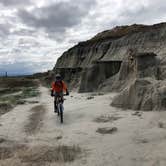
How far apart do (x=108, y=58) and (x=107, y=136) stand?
37701 millimetres

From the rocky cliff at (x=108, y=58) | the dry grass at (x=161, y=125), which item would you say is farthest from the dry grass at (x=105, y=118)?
the rocky cliff at (x=108, y=58)

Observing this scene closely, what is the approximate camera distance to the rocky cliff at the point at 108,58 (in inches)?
930

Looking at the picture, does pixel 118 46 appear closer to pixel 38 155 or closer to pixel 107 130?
pixel 107 130

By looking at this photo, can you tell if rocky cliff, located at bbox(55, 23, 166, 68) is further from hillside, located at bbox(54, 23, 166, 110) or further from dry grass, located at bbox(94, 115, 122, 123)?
dry grass, located at bbox(94, 115, 122, 123)

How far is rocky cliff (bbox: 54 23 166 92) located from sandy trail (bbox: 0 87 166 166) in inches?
399

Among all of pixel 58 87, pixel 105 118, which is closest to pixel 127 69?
pixel 58 87

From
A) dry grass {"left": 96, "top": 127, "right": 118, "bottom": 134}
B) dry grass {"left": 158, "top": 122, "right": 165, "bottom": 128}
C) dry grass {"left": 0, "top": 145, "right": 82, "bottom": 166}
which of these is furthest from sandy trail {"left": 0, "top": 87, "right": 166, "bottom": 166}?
dry grass {"left": 0, "top": 145, "right": 82, "bottom": 166}

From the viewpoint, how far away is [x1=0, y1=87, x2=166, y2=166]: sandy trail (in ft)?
18.4

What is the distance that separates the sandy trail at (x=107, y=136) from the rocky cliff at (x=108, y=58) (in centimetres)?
1014

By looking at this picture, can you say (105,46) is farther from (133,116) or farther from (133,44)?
(133,116)

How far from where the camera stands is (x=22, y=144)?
7281 mm

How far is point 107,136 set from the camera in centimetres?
746

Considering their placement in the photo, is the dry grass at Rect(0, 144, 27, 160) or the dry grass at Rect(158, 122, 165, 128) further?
the dry grass at Rect(158, 122, 165, 128)

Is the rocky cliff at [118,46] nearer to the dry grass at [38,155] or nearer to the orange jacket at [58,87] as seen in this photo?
the orange jacket at [58,87]
